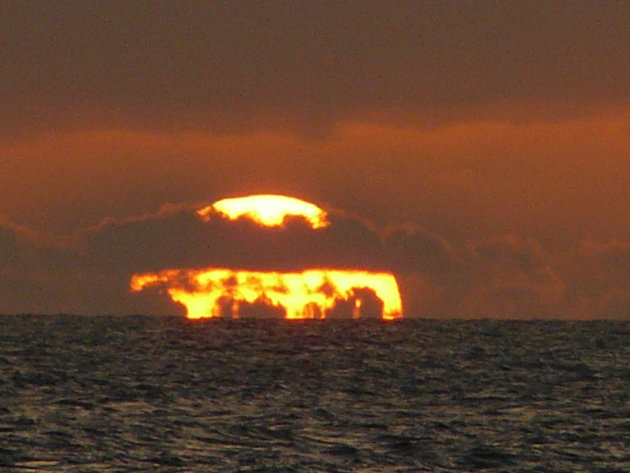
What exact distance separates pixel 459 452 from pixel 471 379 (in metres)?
37.9

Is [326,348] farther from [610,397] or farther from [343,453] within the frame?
[343,453]

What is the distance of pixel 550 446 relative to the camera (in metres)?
51.8

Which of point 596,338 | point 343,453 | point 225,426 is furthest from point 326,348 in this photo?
point 343,453

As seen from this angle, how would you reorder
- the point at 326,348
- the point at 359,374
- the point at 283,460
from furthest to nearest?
the point at 326,348 < the point at 359,374 < the point at 283,460

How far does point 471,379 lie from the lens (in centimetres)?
8744

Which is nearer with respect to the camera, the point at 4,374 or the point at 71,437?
the point at 71,437

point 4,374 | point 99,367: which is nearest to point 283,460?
point 4,374

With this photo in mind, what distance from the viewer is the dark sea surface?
47.7 metres

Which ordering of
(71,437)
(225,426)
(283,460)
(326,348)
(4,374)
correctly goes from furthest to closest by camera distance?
1. (326,348)
2. (4,374)
3. (225,426)
4. (71,437)
5. (283,460)

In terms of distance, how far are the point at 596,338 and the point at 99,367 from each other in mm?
77209

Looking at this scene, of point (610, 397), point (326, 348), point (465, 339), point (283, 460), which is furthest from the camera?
point (465, 339)

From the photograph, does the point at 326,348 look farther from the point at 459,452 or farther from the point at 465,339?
the point at 459,452

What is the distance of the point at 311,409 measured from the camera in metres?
64.6

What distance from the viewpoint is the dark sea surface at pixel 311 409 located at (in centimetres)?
4769
